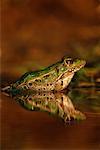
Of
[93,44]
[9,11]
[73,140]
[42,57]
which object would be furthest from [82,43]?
[73,140]

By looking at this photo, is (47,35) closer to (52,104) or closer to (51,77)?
(51,77)

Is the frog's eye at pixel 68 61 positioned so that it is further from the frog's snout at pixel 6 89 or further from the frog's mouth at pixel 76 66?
the frog's snout at pixel 6 89

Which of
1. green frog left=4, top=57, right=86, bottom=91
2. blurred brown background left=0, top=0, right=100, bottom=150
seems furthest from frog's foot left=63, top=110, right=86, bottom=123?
green frog left=4, top=57, right=86, bottom=91

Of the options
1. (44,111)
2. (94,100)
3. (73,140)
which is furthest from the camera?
(94,100)

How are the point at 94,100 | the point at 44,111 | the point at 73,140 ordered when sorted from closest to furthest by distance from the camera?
1. the point at 73,140
2. the point at 44,111
3. the point at 94,100

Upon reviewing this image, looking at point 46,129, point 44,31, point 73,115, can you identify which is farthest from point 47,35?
point 46,129

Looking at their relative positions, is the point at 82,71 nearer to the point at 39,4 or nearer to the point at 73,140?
the point at 39,4
